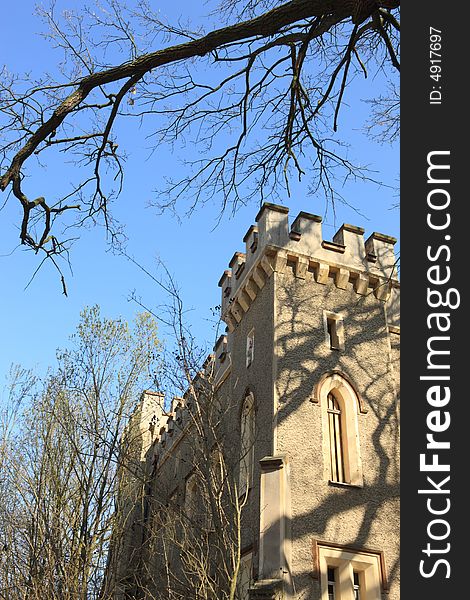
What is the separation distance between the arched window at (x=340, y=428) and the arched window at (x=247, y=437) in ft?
3.75

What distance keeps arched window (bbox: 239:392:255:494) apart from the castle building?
0.03 metres

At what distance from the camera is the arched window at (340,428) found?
9.91 meters

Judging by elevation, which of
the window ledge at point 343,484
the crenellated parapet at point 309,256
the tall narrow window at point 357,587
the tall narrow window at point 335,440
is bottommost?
the tall narrow window at point 357,587

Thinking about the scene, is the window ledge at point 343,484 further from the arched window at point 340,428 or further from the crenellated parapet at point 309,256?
the crenellated parapet at point 309,256

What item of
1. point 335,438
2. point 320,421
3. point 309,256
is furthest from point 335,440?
point 309,256

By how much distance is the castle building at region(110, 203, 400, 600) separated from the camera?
28.1 ft

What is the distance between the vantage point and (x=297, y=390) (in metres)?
10.2

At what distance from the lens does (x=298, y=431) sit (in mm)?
9836

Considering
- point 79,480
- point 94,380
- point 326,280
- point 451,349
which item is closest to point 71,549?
point 79,480

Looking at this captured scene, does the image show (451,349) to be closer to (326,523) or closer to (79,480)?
(326,523)

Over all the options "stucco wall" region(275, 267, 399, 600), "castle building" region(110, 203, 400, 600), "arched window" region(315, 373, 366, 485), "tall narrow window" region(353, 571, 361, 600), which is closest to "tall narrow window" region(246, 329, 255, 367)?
"castle building" region(110, 203, 400, 600)

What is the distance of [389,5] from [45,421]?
12.2 meters

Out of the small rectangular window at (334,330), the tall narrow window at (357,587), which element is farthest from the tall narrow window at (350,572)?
the small rectangular window at (334,330)

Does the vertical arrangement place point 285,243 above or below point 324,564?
above
